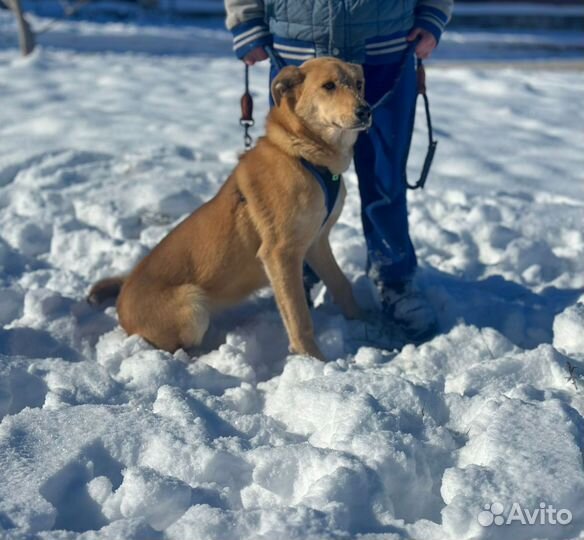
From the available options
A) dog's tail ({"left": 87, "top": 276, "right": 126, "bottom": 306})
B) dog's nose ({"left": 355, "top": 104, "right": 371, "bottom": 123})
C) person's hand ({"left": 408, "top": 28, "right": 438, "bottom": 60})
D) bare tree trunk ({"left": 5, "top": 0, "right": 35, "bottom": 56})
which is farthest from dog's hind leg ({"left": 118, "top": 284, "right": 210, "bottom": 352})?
bare tree trunk ({"left": 5, "top": 0, "right": 35, "bottom": 56})

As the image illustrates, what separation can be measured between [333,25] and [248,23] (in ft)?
1.44

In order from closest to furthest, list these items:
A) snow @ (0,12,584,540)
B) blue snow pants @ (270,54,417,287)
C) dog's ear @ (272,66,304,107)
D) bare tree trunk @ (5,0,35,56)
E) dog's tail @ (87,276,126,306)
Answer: snow @ (0,12,584,540) < dog's ear @ (272,66,304,107) < blue snow pants @ (270,54,417,287) < dog's tail @ (87,276,126,306) < bare tree trunk @ (5,0,35,56)

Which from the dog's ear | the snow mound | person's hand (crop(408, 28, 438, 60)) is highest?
person's hand (crop(408, 28, 438, 60))

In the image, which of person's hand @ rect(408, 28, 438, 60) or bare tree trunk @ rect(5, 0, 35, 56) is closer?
person's hand @ rect(408, 28, 438, 60)

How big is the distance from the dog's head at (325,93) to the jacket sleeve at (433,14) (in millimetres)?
432

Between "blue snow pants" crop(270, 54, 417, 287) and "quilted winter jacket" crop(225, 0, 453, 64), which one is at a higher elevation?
"quilted winter jacket" crop(225, 0, 453, 64)

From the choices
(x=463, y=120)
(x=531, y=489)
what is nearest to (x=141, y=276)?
(x=531, y=489)

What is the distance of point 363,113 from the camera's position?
3.13 meters

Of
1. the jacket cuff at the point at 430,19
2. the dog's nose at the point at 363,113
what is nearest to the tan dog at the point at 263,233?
the dog's nose at the point at 363,113

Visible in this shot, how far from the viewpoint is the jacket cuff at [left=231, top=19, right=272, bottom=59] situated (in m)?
3.55

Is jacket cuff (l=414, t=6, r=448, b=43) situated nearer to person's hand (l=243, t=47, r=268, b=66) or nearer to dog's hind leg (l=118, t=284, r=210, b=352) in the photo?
person's hand (l=243, t=47, r=268, b=66)

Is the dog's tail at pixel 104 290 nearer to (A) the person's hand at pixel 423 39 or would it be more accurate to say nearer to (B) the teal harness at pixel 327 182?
(B) the teal harness at pixel 327 182

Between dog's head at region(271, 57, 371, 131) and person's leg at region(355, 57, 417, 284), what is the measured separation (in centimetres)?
22

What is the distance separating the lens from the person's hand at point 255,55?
3568mm
